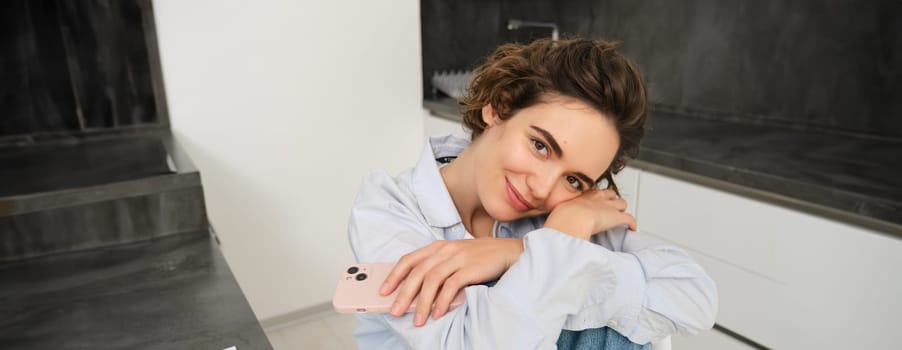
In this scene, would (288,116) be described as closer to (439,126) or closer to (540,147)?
(439,126)

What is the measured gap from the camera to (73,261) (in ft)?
3.56

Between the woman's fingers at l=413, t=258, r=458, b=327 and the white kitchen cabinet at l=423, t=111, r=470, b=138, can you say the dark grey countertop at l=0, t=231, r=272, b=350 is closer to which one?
the woman's fingers at l=413, t=258, r=458, b=327

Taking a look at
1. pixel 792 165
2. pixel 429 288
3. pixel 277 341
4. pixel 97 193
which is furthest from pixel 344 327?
pixel 429 288

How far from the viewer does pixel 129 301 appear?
3.01ft

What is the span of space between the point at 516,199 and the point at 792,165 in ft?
2.85

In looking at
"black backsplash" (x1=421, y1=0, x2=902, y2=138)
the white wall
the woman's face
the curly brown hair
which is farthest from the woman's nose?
the white wall

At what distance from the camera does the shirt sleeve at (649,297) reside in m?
0.68

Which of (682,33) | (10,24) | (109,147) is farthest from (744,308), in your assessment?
(10,24)

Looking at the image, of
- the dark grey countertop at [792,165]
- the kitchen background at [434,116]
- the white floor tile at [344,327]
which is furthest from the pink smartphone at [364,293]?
the white floor tile at [344,327]

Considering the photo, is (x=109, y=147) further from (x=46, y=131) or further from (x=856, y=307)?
(x=856, y=307)

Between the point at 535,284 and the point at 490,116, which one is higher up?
the point at 490,116

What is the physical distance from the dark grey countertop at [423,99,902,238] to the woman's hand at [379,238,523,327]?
790 mm

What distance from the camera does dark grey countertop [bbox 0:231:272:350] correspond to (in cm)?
81

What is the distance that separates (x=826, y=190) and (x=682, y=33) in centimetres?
93
